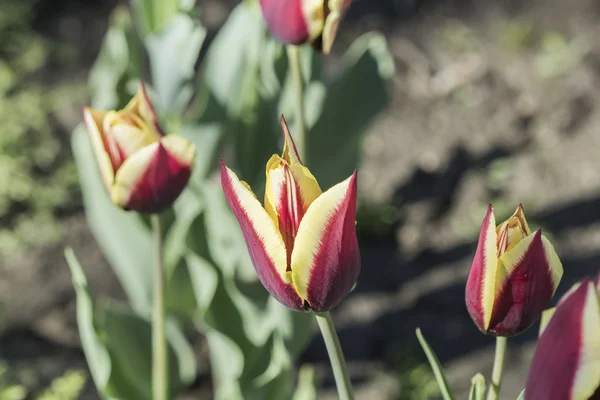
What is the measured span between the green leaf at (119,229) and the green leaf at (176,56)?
148 mm

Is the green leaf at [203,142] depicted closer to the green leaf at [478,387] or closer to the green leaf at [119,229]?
the green leaf at [119,229]

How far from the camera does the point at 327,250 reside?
1.68 ft

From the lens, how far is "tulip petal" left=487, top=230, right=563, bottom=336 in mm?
517

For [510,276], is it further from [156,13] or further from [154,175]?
[156,13]

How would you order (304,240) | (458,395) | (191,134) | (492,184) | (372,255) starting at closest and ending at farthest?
1. (304,240)
2. (191,134)
3. (458,395)
4. (372,255)
5. (492,184)

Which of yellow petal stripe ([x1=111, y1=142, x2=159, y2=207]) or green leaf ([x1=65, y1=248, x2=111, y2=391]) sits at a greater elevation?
yellow petal stripe ([x1=111, y1=142, x2=159, y2=207])

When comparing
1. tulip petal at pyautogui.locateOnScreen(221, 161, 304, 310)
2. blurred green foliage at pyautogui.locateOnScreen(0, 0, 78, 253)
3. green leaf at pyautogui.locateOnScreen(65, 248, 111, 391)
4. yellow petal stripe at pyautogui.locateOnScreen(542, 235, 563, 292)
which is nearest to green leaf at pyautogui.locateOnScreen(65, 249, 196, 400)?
green leaf at pyautogui.locateOnScreen(65, 248, 111, 391)

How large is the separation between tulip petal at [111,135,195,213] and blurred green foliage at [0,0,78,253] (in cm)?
111

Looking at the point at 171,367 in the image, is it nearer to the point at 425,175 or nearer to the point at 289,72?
the point at 289,72

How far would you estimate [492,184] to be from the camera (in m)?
1.91

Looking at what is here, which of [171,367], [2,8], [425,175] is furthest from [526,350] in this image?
[2,8]

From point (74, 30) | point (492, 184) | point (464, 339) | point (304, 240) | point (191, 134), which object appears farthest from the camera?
point (74, 30)

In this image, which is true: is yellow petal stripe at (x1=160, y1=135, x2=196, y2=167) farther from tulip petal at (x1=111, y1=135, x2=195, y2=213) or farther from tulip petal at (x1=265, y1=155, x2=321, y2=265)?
tulip petal at (x1=265, y1=155, x2=321, y2=265)

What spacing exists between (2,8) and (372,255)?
131cm
